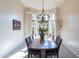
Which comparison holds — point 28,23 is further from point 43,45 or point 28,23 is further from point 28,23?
point 43,45

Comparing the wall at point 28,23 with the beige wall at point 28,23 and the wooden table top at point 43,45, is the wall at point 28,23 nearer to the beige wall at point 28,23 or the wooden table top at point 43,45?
the beige wall at point 28,23

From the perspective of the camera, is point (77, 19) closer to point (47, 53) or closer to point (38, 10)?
point (47, 53)

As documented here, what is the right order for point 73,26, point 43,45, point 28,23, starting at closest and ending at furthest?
point 43,45 < point 73,26 < point 28,23

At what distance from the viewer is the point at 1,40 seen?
522 centimetres


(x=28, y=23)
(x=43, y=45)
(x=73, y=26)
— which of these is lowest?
(x=43, y=45)

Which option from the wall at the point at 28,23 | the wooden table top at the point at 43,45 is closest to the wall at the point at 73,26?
the wooden table top at the point at 43,45

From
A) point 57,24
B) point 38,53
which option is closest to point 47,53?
point 38,53

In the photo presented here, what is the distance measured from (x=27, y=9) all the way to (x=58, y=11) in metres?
2.72

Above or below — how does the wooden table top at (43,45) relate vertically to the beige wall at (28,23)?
below

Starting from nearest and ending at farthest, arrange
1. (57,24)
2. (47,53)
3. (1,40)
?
(47,53) < (1,40) < (57,24)

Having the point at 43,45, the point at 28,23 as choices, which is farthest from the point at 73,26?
the point at 28,23

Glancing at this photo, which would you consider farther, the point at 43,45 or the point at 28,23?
the point at 28,23

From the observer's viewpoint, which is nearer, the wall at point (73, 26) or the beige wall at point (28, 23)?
the wall at point (73, 26)

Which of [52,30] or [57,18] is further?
[52,30]
